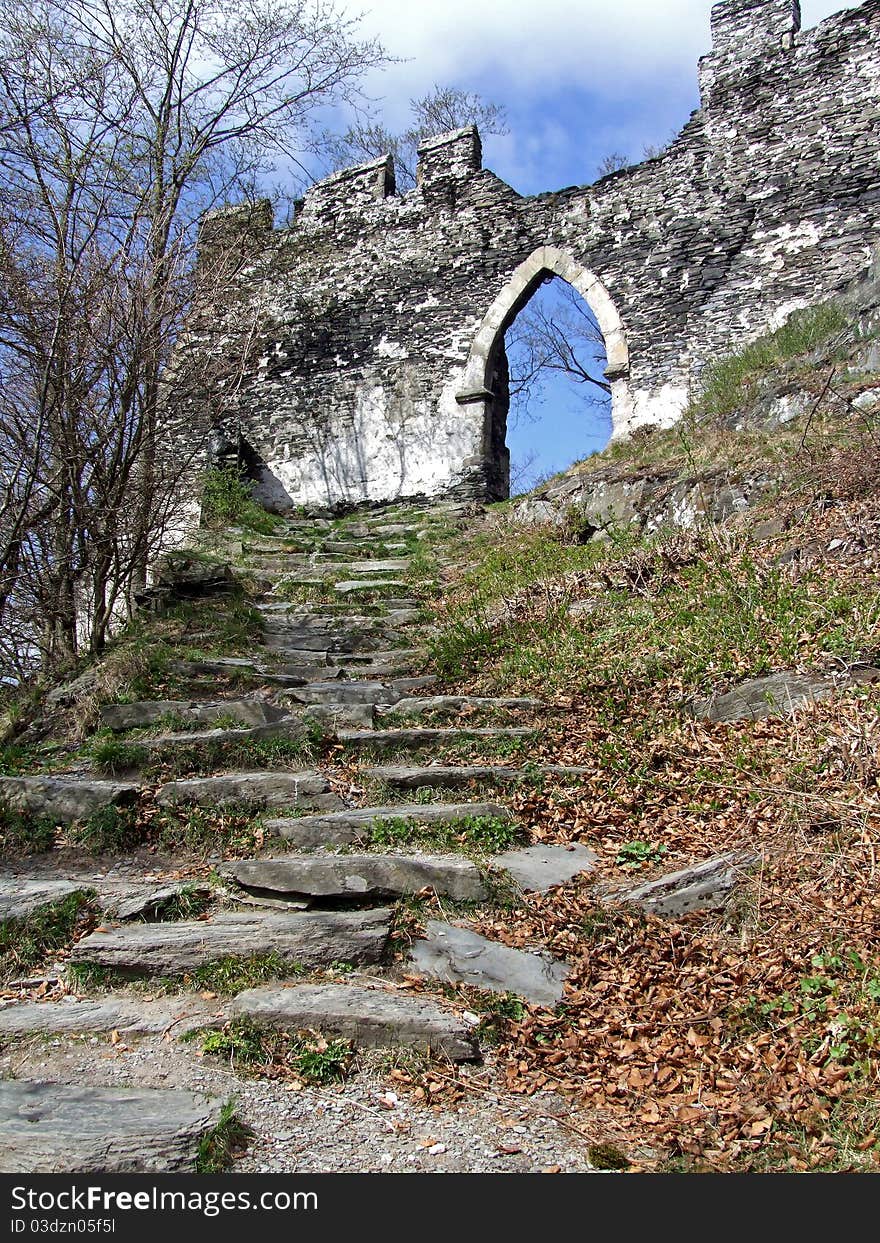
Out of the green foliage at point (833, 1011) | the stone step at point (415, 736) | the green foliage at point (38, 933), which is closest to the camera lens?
the green foliage at point (833, 1011)

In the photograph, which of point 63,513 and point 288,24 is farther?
point 288,24

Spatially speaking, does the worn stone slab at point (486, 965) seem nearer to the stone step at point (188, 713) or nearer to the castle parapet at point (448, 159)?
the stone step at point (188, 713)

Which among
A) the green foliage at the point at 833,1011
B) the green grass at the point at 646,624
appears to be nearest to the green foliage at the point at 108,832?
the green grass at the point at 646,624

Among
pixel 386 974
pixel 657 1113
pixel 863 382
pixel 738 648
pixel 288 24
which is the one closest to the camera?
pixel 657 1113

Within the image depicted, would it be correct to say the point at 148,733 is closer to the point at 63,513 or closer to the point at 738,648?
the point at 63,513

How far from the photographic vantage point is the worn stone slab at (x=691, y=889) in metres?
3.75

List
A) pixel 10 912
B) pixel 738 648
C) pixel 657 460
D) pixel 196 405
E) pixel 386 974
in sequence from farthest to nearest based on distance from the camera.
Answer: pixel 657 460 → pixel 196 405 → pixel 738 648 → pixel 10 912 → pixel 386 974

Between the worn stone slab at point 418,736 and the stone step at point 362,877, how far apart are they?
128 centimetres

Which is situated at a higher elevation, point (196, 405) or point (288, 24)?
point (288, 24)

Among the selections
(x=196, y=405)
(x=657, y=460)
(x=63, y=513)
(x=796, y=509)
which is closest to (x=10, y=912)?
(x=63, y=513)

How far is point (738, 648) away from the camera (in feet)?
17.9

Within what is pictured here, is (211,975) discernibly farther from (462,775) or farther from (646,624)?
(646,624)

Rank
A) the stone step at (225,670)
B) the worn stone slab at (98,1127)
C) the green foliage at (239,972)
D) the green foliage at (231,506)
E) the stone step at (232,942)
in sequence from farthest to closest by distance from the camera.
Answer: the green foliage at (231,506) → the stone step at (225,670) → the stone step at (232,942) → the green foliage at (239,972) → the worn stone slab at (98,1127)

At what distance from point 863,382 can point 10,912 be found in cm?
753
